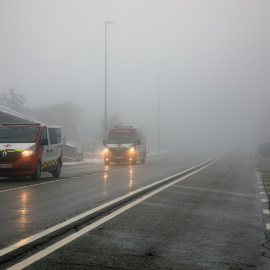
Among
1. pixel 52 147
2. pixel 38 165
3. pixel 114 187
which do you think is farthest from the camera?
pixel 52 147

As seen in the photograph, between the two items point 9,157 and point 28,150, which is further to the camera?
point 28,150

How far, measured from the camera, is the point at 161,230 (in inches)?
271

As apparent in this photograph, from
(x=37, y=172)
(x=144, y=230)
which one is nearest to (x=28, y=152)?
(x=37, y=172)

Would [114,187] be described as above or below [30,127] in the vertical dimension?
below

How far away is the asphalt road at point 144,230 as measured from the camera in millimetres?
5059

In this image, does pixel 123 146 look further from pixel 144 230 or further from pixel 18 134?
pixel 144 230

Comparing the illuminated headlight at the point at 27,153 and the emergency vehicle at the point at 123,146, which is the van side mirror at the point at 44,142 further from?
the emergency vehicle at the point at 123,146

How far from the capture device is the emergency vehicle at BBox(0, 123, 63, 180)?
14883mm

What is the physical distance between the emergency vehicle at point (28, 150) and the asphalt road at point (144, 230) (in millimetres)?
3327

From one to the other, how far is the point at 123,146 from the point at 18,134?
44.1ft

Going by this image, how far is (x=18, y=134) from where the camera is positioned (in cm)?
1589

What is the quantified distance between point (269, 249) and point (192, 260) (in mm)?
1218

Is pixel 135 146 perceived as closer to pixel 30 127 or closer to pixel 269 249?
pixel 30 127

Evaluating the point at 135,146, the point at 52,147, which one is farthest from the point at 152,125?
the point at 52,147
